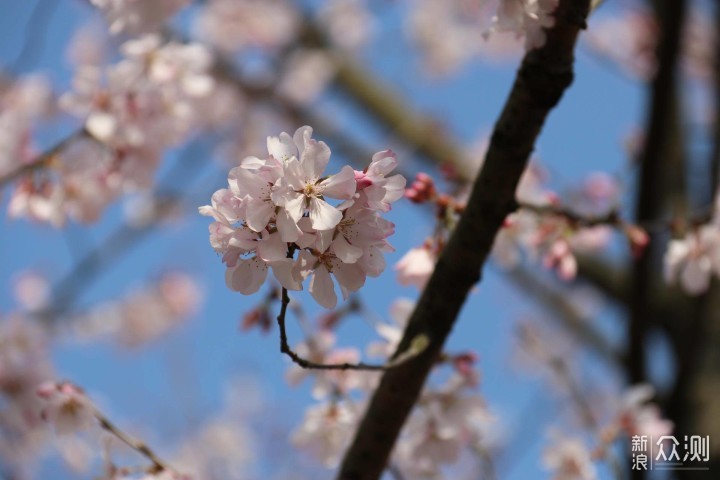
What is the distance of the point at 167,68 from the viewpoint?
5.90 feet

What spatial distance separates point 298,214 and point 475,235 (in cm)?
47

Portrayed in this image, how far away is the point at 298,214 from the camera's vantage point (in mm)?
829

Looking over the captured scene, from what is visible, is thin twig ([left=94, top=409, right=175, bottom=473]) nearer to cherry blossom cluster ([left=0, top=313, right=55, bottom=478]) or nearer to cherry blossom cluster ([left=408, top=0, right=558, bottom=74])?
cherry blossom cluster ([left=0, top=313, right=55, bottom=478])

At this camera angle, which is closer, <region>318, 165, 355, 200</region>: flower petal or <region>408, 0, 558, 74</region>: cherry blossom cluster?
<region>318, 165, 355, 200</region>: flower petal

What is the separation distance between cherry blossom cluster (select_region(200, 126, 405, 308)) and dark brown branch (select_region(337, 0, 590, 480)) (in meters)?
0.36

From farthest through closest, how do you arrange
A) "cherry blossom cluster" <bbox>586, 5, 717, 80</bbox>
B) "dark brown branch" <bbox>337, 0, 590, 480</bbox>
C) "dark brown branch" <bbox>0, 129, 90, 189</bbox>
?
"cherry blossom cluster" <bbox>586, 5, 717, 80</bbox>, "dark brown branch" <bbox>0, 129, 90, 189</bbox>, "dark brown branch" <bbox>337, 0, 590, 480</bbox>

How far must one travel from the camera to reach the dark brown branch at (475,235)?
1152mm

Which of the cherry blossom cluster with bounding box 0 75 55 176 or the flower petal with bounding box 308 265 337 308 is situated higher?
the cherry blossom cluster with bounding box 0 75 55 176

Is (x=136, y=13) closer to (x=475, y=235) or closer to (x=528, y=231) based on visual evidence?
(x=475, y=235)

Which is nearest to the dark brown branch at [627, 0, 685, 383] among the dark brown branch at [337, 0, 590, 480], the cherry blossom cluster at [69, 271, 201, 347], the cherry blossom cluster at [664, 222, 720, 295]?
the cherry blossom cluster at [664, 222, 720, 295]

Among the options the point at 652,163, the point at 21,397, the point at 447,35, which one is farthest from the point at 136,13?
the point at 447,35

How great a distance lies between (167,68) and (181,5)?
0.25 metres

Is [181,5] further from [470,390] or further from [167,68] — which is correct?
[470,390]

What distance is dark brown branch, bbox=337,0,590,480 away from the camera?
45.4 inches
